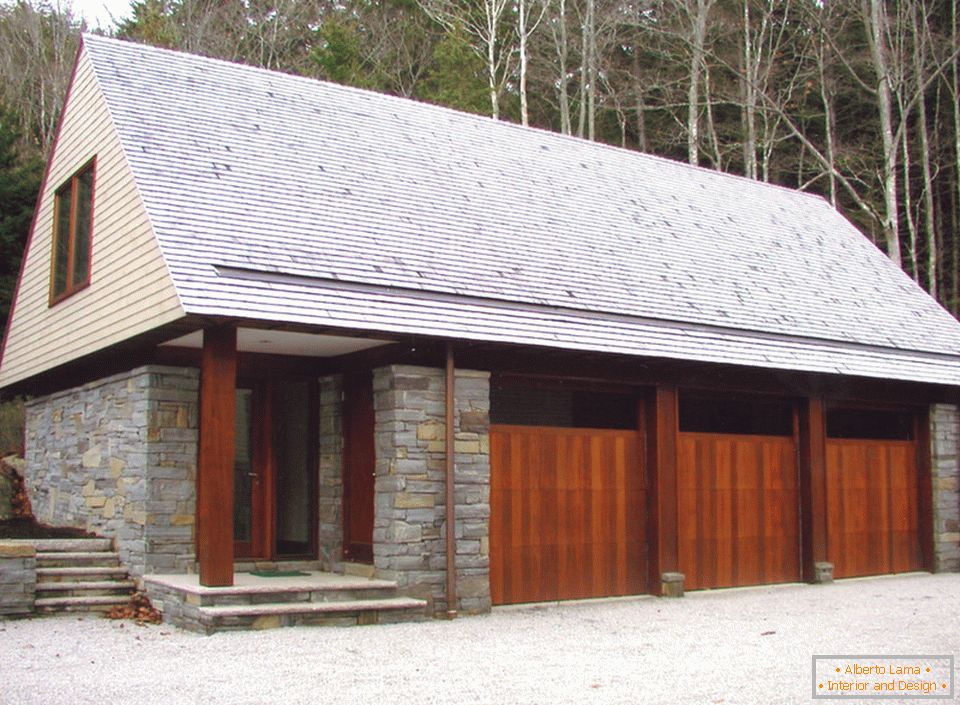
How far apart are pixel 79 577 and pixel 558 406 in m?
5.16

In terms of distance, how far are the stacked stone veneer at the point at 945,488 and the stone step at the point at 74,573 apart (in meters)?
10.6

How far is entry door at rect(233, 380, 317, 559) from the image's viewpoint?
12.1 metres

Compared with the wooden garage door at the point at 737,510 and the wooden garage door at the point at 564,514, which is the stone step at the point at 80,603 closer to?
the wooden garage door at the point at 564,514

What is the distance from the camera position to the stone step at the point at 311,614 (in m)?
9.30

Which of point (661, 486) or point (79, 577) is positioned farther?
point (661, 486)

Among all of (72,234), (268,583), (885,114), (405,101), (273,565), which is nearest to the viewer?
(268,583)

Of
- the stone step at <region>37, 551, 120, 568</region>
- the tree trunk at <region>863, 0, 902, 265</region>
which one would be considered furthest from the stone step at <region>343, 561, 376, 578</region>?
the tree trunk at <region>863, 0, 902, 265</region>

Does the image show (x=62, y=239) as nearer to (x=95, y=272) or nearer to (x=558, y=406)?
(x=95, y=272)

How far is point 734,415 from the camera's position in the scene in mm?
13859

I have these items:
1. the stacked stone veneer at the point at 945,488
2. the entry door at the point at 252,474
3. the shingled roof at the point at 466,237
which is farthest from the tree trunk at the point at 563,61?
the entry door at the point at 252,474

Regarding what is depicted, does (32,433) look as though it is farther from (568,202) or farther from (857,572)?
(857,572)

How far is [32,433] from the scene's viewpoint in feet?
49.1

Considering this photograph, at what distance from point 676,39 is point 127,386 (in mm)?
20388

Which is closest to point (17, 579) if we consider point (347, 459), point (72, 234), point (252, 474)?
point (252, 474)
